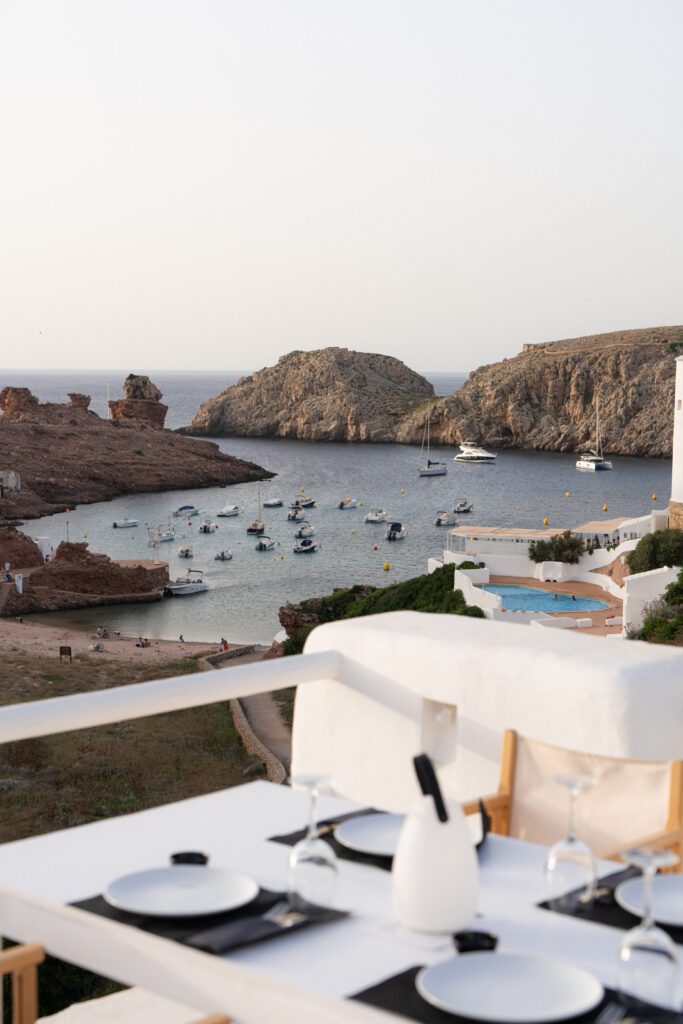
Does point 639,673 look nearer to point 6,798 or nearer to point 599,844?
point 599,844

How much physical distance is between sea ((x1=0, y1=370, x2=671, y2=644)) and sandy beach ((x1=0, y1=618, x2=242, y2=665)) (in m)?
3.08

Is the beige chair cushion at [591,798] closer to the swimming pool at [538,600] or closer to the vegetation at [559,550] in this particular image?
the swimming pool at [538,600]

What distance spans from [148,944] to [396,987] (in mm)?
451

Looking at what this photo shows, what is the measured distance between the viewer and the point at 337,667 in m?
3.99

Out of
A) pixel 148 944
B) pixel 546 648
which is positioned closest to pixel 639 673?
pixel 546 648

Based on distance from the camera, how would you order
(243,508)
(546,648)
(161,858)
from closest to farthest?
(161,858) < (546,648) < (243,508)

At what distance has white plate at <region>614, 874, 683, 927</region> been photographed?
6.64ft

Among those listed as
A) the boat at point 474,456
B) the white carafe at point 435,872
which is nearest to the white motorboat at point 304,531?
the boat at point 474,456

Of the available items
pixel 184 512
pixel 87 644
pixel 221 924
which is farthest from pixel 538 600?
pixel 184 512

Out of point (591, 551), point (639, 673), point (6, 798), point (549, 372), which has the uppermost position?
point (549, 372)

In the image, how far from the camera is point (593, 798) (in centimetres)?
293

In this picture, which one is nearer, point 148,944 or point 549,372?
point 148,944

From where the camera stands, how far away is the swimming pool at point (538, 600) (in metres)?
29.3

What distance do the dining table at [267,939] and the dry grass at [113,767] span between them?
13183 mm
